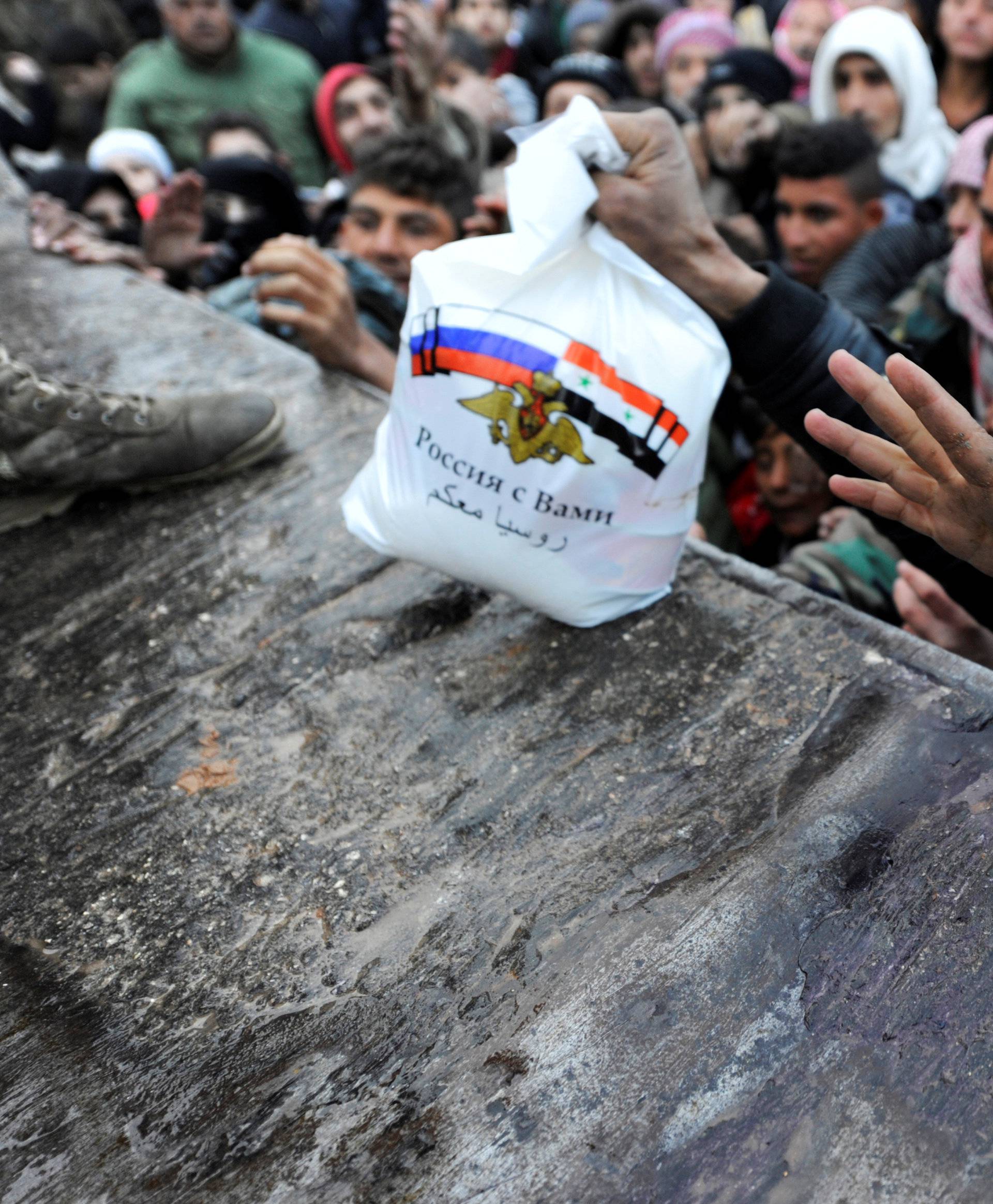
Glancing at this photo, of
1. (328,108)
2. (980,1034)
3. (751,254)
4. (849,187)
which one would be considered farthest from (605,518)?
(328,108)

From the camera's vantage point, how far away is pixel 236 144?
486 centimetres

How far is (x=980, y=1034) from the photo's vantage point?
40.0 inches

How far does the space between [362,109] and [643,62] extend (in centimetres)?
182

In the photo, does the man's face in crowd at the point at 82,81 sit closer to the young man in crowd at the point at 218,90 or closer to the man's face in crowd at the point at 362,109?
the young man in crowd at the point at 218,90

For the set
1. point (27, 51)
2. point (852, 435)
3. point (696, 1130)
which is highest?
point (852, 435)

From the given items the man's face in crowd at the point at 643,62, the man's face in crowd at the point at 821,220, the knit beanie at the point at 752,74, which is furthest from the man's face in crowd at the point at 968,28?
the man's face in crowd at the point at 643,62

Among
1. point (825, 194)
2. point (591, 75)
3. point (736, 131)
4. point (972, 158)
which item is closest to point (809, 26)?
point (591, 75)

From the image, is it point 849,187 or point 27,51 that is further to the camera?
point 27,51

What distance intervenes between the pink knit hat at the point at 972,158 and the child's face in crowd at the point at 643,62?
294cm

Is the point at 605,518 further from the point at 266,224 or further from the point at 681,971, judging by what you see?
the point at 266,224

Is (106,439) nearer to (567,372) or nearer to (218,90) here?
(567,372)

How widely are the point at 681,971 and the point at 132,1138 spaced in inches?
25.3

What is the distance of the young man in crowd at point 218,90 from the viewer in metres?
5.51

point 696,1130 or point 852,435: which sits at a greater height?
point 852,435
